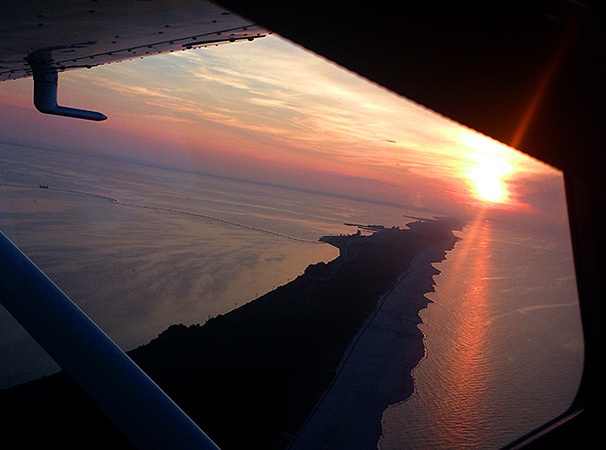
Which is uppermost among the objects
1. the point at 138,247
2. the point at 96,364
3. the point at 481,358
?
the point at 96,364

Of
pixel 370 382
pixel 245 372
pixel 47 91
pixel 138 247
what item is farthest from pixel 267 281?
pixel 47 91

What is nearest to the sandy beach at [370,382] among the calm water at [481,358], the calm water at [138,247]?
the calm water at [481,358]

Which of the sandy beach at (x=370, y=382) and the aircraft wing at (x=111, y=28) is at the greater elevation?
the aircraft wing at (x=111, y=28)

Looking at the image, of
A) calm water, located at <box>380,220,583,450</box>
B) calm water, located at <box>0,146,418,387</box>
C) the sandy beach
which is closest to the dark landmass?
the sandy beach

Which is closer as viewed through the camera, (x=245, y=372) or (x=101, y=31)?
(x=101, y=31)

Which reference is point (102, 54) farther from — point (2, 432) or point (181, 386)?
point (181, 386)

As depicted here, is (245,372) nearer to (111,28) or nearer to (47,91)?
(47,91)

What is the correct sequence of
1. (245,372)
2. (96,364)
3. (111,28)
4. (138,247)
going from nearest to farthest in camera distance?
(96,364) → (111,28) → (245,372) → (138,247)

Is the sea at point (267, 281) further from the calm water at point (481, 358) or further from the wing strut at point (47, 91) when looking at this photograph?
the wing strut at point (47, 91)
